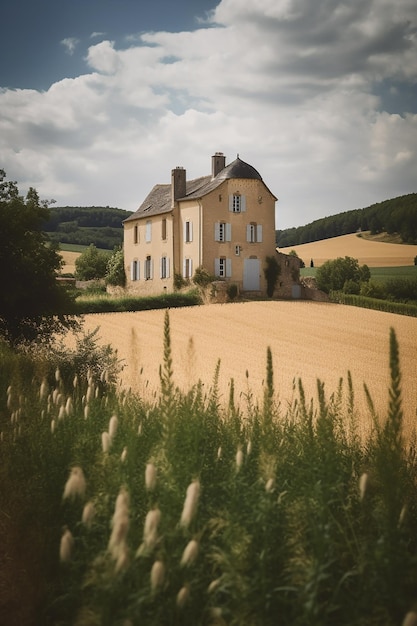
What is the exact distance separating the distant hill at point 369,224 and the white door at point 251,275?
8239 mm

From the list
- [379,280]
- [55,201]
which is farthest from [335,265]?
[55,201]

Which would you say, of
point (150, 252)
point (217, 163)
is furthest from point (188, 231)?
point (217, 163)

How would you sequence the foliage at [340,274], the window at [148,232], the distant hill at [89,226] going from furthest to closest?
the distant hill at [89,226] < the window at [148,232] < the foliage at [340,274]

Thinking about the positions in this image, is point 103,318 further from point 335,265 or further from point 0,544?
point 0,544

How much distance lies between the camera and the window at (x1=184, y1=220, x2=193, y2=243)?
3776 centimetres

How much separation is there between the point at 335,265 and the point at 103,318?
65.3ft

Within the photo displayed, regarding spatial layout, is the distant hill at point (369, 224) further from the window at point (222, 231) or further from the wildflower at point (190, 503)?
the wildflower at point (190, 503)

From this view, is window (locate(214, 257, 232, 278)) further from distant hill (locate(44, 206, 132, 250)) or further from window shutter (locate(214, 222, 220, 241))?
distant hill (locate(44, 206, 132, 250))

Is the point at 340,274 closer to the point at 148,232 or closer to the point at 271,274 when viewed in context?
the point at 271,274

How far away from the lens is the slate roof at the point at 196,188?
37969mm

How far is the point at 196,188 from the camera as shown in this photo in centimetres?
3991

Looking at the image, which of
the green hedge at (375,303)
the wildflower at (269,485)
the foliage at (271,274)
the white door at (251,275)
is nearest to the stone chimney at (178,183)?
the white door at (251,275)

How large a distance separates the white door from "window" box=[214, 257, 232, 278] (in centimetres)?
102

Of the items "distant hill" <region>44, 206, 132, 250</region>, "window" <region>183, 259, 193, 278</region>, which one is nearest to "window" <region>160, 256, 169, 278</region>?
"window" <region>183, 259, 193, 278</region>
